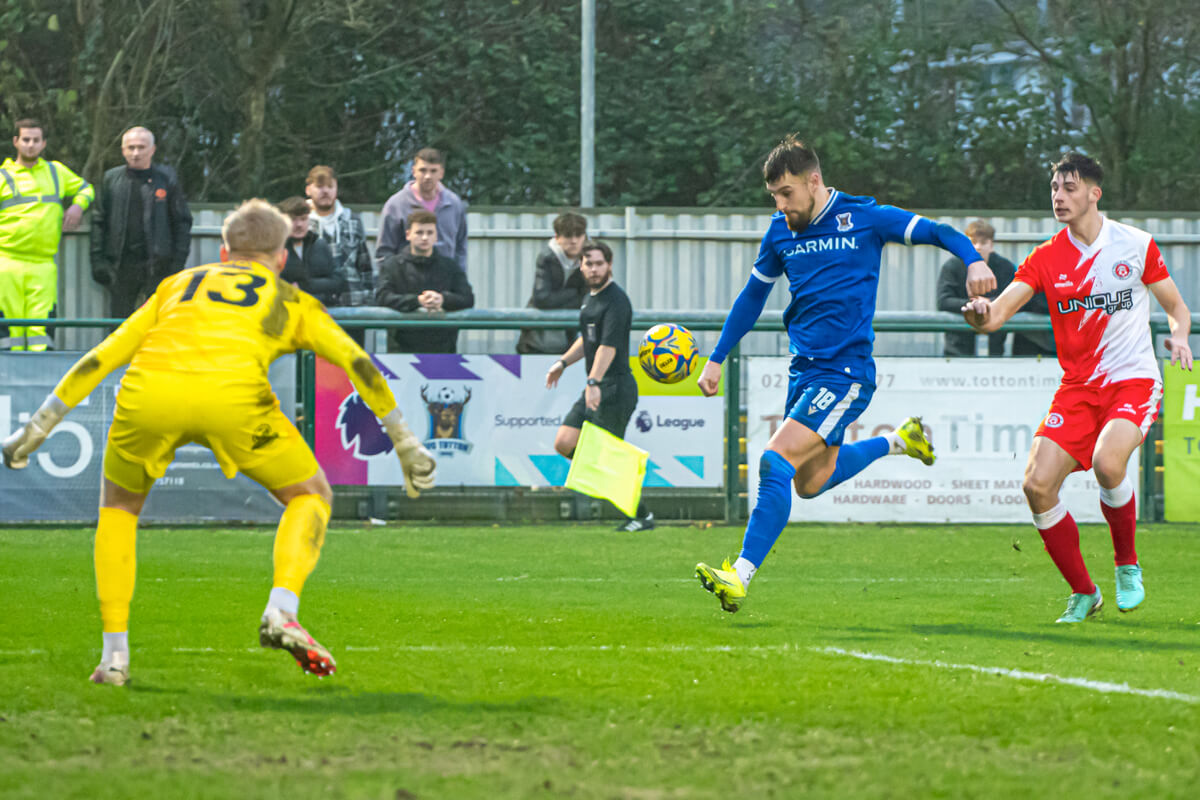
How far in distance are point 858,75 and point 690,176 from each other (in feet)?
9.47

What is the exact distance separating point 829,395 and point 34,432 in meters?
3.53

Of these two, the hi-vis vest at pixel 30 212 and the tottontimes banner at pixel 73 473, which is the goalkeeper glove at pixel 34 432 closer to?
the tottontimes banner at pixel 73 473

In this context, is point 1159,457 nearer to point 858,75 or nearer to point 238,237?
point 238,237

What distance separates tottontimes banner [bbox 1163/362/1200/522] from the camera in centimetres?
1259

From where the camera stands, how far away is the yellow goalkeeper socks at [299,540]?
16.8ft

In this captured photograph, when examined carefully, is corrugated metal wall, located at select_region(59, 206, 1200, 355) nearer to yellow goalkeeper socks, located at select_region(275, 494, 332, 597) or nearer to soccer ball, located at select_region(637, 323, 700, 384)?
soccer ball, located at select_region(637, 323, 700, 384)

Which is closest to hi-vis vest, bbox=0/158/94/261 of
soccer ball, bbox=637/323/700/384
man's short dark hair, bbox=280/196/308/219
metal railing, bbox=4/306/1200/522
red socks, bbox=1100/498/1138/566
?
metal railing, bbox=4/306/1200/522

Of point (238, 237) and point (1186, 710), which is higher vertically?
point (238, 237)

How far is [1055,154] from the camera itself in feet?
76.5

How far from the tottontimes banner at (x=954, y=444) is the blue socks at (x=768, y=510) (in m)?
5.40

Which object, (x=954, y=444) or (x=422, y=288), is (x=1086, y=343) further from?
(x=422, y=288)

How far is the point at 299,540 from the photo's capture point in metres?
5.20

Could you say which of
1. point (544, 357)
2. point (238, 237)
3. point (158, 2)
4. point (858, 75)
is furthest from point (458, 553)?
point (858, 75)

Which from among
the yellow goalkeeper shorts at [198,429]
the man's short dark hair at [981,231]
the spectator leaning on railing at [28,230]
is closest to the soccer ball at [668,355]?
the yellow goalkeeper shorts at [198,429]
